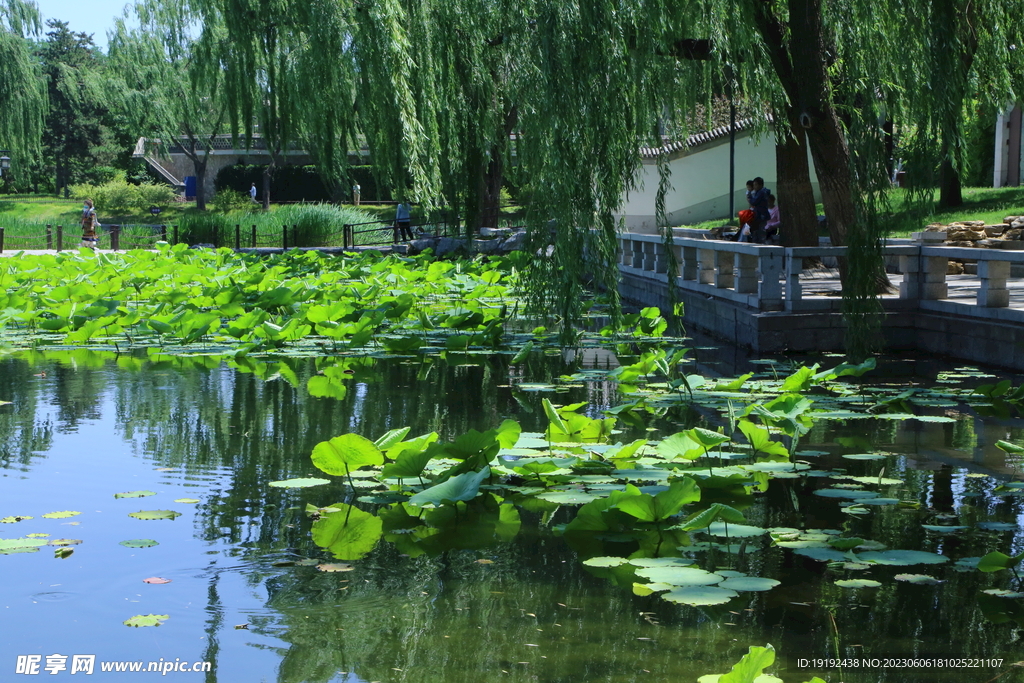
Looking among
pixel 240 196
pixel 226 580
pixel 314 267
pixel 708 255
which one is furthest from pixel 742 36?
pixel 240 196

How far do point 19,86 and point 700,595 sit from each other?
27.5 m

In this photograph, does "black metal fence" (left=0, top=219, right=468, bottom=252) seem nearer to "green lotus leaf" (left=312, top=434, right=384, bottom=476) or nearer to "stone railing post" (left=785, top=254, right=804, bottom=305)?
"stone railing post" (left=785, top=254, right=804, bottom=305)

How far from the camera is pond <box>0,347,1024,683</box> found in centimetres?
268

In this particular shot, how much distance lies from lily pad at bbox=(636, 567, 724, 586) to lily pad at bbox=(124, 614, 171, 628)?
1.40 meters

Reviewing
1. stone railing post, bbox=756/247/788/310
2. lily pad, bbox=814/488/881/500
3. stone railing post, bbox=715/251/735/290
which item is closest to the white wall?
stone railing post, bbox=715/251/735/290

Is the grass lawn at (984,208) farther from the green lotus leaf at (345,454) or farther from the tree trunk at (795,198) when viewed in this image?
the green lotus leaf at (345,454)

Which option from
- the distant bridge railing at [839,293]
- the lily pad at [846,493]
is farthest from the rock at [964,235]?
the lily pad at [846,493]

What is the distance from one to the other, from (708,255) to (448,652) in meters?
10.1

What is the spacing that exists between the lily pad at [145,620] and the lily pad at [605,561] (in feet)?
4.28

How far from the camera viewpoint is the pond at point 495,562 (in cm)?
268

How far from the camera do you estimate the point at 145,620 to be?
2869mm

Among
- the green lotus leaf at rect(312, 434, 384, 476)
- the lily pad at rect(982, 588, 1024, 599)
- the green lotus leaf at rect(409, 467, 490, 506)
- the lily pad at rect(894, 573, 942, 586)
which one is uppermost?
the green lotus leaf at rect(312, 434, 384, 476)

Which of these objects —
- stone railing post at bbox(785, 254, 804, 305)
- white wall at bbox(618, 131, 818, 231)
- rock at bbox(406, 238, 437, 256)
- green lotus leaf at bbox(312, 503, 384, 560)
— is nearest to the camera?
green lotus leaf at bbox(312, 503, 384, 560)

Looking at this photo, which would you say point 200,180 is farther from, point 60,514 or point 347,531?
point 347,531
